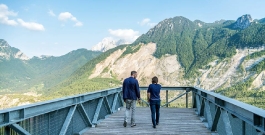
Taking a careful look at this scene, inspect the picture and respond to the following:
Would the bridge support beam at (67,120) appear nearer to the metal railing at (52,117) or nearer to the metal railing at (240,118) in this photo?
the metal railing at (52,117)

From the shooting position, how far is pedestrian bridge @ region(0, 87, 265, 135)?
3492 millimetres

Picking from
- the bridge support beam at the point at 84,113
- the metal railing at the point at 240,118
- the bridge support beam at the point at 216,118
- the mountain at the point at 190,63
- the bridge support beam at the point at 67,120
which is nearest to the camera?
the metal railing at the point at 240,118

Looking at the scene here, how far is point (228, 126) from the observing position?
4531 mm

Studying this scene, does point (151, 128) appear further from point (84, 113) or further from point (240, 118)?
point (240, 118)

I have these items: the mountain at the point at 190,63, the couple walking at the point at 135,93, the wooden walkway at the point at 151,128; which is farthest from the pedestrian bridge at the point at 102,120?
the mountain at the point at 190,63

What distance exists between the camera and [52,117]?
15.9 feet

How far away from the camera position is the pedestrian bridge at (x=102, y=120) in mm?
3492

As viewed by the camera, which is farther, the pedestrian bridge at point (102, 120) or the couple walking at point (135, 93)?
the couple walking at point (135, 93)

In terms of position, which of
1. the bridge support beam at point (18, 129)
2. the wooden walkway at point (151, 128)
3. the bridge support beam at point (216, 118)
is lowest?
the wooden walkway at point (151, 128)

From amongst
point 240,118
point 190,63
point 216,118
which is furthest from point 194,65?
point 240,118

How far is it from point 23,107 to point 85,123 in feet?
11.2

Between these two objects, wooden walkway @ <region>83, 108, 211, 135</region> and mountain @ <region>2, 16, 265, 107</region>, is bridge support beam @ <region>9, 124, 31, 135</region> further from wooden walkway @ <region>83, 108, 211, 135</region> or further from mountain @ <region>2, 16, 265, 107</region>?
mountain @ <region>2, 16, 265, 107</region>

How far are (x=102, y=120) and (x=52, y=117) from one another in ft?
12.1

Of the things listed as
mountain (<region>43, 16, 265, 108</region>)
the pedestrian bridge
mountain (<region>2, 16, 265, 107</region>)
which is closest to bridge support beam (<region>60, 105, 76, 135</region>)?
the pedestrian bridge
